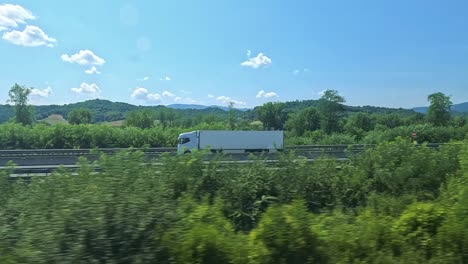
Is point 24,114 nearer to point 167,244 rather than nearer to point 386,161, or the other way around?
point 386,161

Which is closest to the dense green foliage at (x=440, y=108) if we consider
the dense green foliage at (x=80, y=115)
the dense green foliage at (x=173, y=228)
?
the dense green foliage at (x=80, y=115)

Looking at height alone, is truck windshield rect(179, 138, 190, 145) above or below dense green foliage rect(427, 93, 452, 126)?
below

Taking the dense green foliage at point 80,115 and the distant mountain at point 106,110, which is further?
the distant mountain at point 106,110

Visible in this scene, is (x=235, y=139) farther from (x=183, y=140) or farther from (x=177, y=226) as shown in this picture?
(x=177, y=226)

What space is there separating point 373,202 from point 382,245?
3.19 metres

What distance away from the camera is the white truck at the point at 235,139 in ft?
136

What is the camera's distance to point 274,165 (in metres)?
13.2

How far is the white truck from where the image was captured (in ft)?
136

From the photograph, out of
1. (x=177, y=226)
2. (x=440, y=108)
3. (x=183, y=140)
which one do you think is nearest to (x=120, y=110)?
(x=440, y=108)

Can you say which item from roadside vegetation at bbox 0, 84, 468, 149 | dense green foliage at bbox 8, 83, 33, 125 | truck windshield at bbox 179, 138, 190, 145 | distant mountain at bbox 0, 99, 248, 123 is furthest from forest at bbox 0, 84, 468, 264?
distant mountain at bbox 0, 99, 248, 123

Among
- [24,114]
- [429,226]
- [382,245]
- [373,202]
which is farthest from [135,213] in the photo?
[24,114]

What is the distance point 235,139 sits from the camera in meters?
42.8

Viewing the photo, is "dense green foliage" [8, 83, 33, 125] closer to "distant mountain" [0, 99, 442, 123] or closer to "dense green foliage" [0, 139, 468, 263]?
"distant mountain" [0, 99, 442, 123]

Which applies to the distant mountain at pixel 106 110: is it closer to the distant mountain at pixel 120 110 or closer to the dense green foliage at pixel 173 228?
the distant mountain at pixel 120 110
